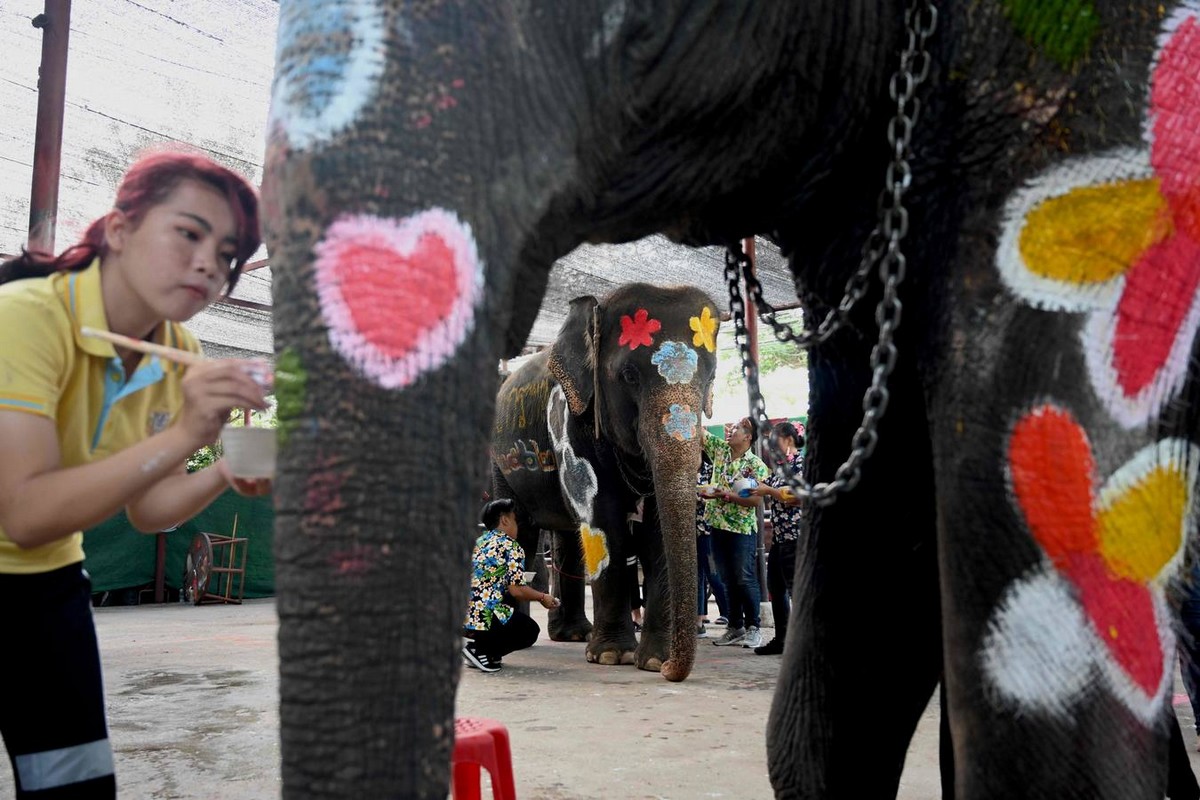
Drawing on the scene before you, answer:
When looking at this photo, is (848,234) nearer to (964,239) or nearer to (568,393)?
(964,239)

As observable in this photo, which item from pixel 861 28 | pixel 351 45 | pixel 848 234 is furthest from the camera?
pixel 848 234

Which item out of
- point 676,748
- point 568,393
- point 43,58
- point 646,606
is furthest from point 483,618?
point 43,58

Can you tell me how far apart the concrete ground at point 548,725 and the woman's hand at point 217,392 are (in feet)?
3.31

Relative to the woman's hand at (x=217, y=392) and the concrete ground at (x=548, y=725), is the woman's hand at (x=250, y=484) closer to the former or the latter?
the woman's hand at (x=217, y=392)

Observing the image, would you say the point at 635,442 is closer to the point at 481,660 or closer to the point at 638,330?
the point at 638,330

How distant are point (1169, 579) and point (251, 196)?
4.01ft

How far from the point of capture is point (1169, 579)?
1.17 m

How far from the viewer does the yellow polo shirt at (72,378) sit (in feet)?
4.58

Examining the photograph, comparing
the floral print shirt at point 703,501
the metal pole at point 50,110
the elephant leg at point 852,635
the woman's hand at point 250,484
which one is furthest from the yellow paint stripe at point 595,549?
the woman's hand at point 250,484

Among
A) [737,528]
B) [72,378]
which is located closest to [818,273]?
[72,378]

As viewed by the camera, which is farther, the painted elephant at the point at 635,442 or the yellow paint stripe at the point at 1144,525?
the painted elephant at the point at 635,442

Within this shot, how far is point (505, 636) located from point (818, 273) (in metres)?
4.42

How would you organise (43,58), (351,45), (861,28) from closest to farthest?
(351,45) → (861,28) → (43,58)

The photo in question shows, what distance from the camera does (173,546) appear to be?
1192 cm
